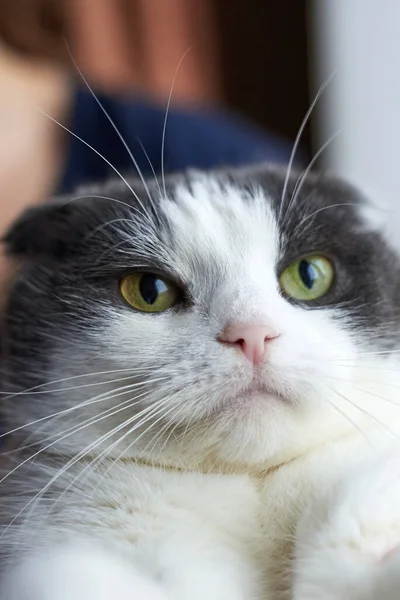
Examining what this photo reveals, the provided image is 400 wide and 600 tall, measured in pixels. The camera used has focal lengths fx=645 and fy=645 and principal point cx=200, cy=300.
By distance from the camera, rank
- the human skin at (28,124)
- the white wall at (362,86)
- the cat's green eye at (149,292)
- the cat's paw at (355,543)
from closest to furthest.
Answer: the cat's paw at (355,543)
the cat's green eye at (149,292)
the white wall at (362,86)
the human skin at (28,124)

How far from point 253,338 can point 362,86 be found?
594 millimetres

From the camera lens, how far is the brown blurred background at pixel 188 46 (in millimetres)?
1139

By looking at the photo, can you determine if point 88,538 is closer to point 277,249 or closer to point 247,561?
point 247,561

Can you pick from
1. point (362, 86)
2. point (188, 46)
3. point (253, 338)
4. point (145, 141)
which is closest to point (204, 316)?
point (253, 338)

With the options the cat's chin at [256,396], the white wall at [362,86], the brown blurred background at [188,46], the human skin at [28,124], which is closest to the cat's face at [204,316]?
the cat's chin at [256,396]

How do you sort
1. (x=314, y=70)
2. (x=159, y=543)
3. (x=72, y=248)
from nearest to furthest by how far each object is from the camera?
(x=159, y=543) → (x=72, y=248) → (x=314, y=70)

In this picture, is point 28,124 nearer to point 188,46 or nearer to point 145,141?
point 145,141

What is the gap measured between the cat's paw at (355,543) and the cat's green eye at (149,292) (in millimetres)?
200

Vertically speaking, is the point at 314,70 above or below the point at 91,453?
above

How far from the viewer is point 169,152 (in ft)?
3.61

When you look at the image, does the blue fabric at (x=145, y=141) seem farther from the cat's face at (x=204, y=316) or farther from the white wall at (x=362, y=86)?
the cat's face at (x=204, y=316)

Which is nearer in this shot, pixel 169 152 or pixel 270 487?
pixel 270 487

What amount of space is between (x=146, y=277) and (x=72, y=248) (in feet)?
0.28

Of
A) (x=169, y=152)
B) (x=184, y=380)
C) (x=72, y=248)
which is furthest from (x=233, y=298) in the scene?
(x=169, y=152)
